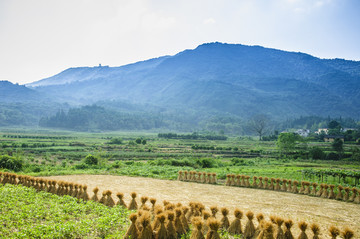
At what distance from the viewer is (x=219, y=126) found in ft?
599

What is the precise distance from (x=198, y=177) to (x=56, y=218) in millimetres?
13921

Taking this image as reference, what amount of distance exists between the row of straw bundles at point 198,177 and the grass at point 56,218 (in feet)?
33.7

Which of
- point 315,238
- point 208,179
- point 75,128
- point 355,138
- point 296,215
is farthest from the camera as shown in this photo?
point 75,128

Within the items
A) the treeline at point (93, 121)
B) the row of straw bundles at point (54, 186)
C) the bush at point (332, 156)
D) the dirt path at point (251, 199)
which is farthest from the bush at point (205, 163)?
the treeline at point (93, 121)

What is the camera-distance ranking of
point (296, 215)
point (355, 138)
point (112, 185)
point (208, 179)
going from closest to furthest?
point (296, 215) → point (112, 185) → point (208, 179) → point (355, 138)

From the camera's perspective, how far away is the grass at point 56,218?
848cm

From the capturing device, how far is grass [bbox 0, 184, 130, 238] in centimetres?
848

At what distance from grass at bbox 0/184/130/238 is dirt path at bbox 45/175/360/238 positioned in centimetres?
348

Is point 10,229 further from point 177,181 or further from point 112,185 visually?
point 177,181

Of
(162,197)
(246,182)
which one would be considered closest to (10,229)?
(162,197)

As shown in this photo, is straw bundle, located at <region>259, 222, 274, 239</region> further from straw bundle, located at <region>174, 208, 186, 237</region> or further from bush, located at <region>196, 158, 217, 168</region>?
bush, located at <region>196, 158, 217, 168</region>

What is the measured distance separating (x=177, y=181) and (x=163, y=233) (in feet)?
42.0

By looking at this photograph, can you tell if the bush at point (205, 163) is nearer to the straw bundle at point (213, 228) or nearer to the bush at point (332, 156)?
the straw bundle at point (213, 228)

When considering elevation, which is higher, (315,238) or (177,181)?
(315,238)
